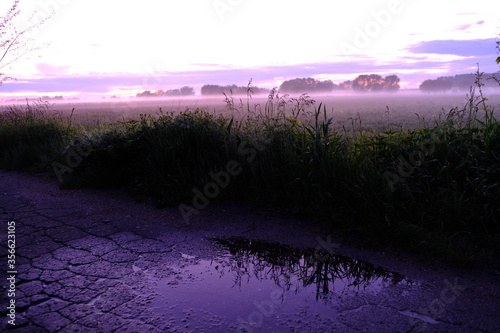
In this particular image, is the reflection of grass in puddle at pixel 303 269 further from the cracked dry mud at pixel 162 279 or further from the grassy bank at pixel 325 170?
the grassy bank at pixel 325 170

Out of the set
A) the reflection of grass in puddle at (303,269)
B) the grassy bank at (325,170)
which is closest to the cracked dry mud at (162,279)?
the reflection of grass in puddle at (303,269)

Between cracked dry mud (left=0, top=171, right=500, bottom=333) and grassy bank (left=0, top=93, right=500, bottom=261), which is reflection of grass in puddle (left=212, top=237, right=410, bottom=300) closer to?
cracked dry mud (left=0, top=171, right=500, bottom=333)

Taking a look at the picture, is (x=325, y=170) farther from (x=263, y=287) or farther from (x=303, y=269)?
(x=263, y=287)

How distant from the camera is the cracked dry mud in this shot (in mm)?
2814

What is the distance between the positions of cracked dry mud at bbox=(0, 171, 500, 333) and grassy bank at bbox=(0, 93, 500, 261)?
401mm

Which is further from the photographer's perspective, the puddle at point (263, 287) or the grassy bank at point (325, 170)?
the grassy bank at point (325, 170)

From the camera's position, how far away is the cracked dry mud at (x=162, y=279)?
2.81m

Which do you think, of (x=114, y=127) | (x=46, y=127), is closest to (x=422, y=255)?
(x=114, y=127)

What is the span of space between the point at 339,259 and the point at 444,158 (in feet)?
7.89

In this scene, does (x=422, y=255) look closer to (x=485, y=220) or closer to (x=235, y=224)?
(x=485, y=220)

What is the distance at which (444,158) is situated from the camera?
5133mm

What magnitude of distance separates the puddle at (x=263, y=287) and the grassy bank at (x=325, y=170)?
2.95ft

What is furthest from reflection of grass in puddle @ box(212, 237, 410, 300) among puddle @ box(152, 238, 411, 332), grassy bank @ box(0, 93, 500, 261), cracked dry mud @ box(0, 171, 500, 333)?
grassy bank @ box(0, 93, 500, 261)

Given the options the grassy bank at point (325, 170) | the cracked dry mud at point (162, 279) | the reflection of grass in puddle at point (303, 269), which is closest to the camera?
the cracked dry mud at point (162, 279)
